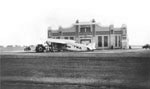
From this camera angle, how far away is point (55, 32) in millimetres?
54875

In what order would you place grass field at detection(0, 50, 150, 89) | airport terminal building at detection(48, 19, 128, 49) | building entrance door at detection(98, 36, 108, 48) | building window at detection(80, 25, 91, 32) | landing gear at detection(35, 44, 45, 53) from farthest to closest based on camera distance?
building window at detection(80, 25, 91, 32) < building entrance door at detection(98, 36, 108, 48) < airport terminal building at detection(48, 19, 128, 49) < landing gear at detection(35, 44, 45, 53) < grass field at detection(0, 50, 150, 89)

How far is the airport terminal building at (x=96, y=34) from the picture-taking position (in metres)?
50.7

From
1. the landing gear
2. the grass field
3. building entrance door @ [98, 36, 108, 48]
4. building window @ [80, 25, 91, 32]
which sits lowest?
the grass field

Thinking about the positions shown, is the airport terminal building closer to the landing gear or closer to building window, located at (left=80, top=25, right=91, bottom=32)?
building window, located at (left=80, top=25, right=91, bottom=32)

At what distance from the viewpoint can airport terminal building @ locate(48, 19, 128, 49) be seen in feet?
166

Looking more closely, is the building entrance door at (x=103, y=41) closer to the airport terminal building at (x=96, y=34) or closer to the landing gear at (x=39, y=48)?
the airport terminal building at (x=96, y=34)

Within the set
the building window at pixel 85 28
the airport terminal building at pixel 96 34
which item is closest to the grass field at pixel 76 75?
the airport terminal building at pixel 96 34

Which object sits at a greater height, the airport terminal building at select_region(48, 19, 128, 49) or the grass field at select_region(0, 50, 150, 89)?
the airport terminal building at select_region(48, 19, 128, 49)

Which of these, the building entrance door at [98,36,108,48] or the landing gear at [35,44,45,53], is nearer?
the landing gear at [35,44,45,53]

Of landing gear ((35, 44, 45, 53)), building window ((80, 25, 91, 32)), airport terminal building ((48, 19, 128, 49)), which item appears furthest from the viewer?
building window ((80, 25, 91, 32))

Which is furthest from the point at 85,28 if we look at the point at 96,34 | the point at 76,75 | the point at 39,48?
the point at 76,75

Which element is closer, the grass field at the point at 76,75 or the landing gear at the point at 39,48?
the grass field at the point at 76,75

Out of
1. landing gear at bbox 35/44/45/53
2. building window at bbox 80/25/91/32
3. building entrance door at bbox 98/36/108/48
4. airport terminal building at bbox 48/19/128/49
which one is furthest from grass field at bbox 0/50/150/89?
building window at bbox 80/25/91/32

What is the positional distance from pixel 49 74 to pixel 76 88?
3622 millimetres
